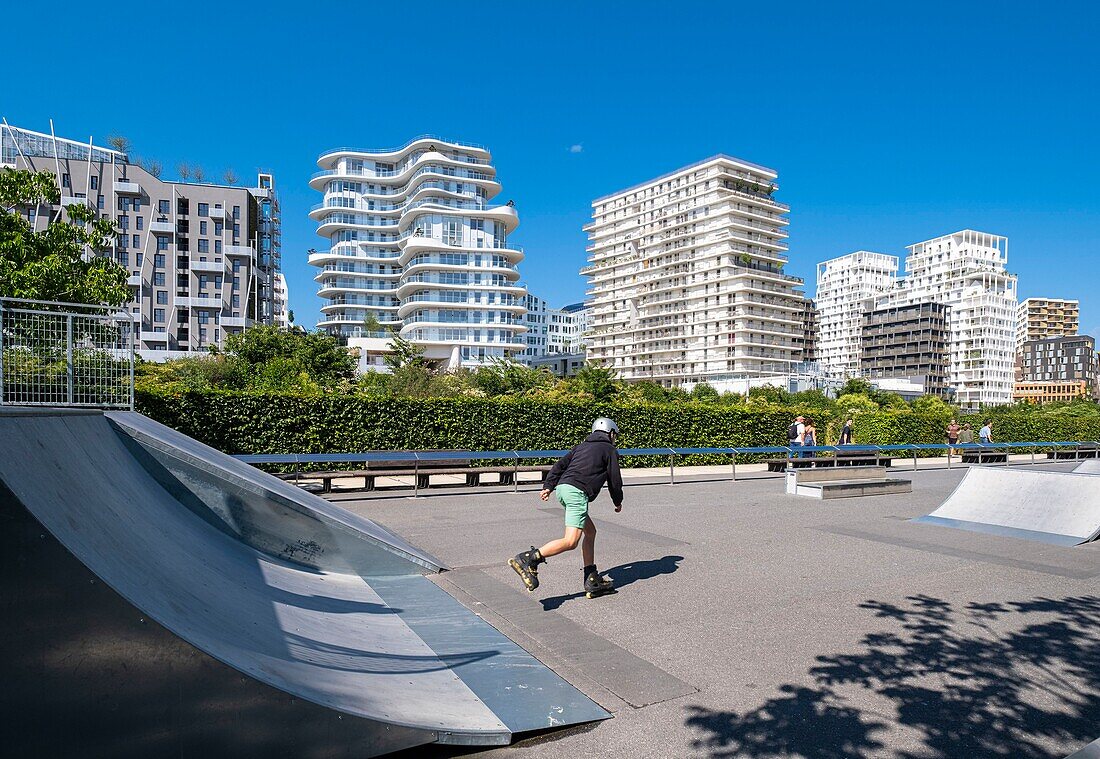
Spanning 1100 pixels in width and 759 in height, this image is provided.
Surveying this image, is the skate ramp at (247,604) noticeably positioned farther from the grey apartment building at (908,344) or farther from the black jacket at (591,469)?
the grey apartment building at (908,344)

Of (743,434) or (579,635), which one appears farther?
(743,434)

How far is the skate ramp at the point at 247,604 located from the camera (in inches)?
117

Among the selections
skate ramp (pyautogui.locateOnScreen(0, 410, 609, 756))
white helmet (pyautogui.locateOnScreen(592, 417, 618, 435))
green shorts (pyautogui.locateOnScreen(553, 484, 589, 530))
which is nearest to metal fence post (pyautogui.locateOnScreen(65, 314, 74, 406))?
skate ramp (pyautogui.locateOnScreen(0, 410, 609, 756))

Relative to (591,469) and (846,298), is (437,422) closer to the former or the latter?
(591,469)

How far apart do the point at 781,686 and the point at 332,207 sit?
98.2 metres

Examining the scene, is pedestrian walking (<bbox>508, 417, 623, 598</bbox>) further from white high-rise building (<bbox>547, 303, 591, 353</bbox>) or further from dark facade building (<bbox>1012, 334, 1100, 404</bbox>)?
dark facade building (<bbox>1012, 334, 1100, 404</bbox>)

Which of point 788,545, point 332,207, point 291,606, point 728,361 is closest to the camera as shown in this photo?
point 291,606

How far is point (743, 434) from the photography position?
23.1 meters

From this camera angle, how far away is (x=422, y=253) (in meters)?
82.1

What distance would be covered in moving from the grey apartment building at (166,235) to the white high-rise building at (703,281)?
63.0m

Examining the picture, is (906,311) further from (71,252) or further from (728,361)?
(71,252)

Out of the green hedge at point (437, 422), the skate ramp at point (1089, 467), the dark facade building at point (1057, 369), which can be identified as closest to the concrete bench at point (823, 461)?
the green hedge at point (437, 422)

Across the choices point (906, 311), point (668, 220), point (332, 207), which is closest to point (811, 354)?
point (906, 311)

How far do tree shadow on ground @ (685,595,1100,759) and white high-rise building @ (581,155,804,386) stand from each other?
10270 cm
